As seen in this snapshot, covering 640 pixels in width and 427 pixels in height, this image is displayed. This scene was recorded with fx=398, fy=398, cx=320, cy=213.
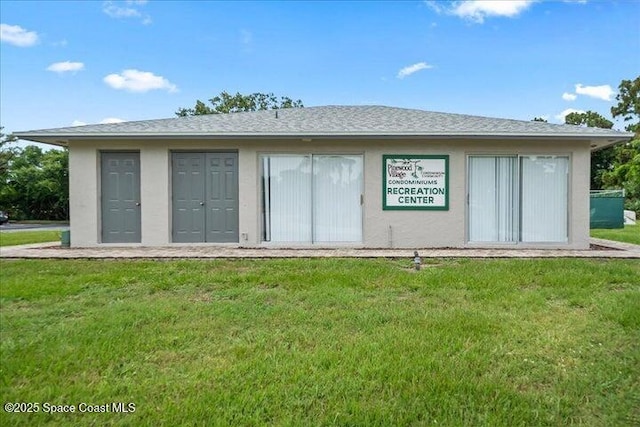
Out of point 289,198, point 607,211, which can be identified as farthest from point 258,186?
point 607,211

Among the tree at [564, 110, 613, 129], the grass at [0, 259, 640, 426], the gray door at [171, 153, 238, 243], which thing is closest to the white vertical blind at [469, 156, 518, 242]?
the grass at [0, 259, 640, 426]

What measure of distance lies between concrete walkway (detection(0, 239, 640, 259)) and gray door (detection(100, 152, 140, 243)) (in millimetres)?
564

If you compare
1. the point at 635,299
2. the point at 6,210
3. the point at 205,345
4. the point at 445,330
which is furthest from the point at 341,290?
the point at 6,210

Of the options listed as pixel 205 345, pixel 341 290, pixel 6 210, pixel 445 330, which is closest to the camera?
pixel 205 345

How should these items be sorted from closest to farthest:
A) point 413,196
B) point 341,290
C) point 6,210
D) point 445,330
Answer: point 445,330 < point 341,290 < point 413,196 < point 6,210

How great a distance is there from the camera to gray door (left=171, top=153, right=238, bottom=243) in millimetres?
9039

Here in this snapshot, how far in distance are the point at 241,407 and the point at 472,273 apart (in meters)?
4.66

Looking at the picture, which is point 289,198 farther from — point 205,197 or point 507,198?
point 507,198

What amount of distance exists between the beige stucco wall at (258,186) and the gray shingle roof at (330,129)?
0.33 m

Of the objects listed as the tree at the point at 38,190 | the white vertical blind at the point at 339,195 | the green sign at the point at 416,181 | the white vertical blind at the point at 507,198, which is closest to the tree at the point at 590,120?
the white vertical blind at the point at 507,198

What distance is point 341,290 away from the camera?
521 cm

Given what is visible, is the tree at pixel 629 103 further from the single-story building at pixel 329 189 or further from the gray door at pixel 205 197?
the gray door at pixel 205 197

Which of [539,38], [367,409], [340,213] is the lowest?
[367,409]

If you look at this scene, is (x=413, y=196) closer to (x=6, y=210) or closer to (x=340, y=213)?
(x=340, y=213)
